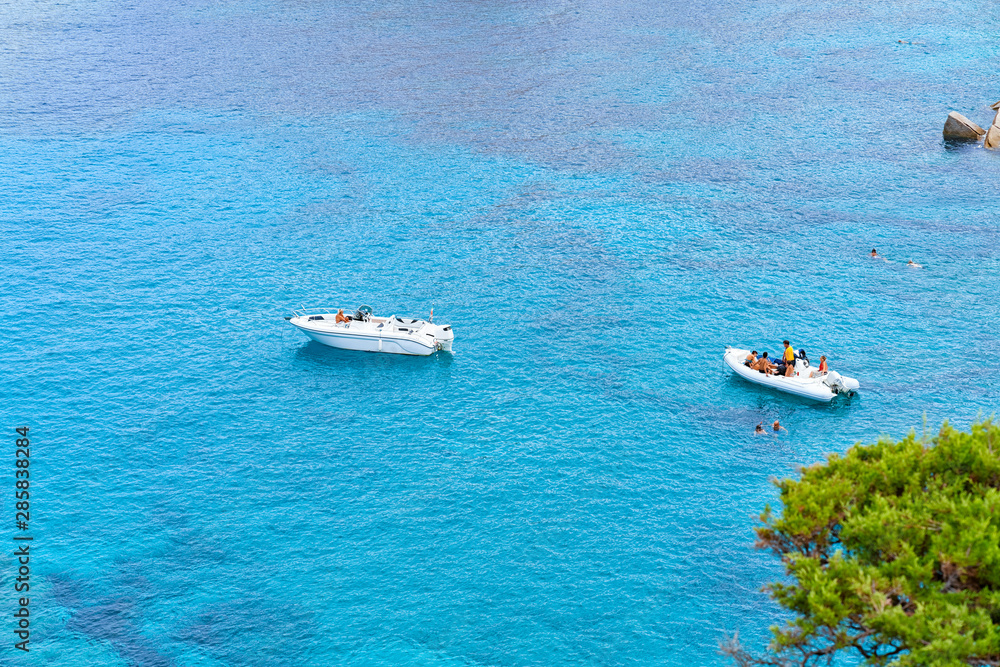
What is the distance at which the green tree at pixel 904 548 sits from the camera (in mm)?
24406

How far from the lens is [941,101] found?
4242 inches

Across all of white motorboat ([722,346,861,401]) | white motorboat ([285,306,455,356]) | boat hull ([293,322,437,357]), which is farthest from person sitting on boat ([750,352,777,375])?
boat hull ([293,322,437,357])

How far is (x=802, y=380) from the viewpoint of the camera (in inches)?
2371

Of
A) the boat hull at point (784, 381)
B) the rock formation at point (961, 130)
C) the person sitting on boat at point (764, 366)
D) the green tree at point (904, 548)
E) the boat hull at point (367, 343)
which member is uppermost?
the rock formation at point (961, 130)

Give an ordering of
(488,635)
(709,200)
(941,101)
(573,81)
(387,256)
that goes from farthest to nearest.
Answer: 1. (573,81)
2. (941,101)
3. (709,200)
4. (387,256)
5. (488,635)

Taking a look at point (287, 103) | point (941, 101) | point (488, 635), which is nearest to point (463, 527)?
point (488, 635)

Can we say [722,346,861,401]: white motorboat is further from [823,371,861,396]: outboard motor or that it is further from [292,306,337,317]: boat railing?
[292,306,337,317]: boat railing

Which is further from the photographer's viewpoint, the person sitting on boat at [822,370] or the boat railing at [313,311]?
the boat railing at [313,311]

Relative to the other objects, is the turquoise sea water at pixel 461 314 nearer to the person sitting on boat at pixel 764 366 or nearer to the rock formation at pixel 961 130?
the rock formation at pixel 961 130

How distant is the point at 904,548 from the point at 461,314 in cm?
4880

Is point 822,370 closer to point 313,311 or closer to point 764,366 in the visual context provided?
point 764,366

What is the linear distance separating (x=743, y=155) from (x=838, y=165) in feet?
31.5

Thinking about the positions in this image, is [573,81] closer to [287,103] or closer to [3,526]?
[287,103]

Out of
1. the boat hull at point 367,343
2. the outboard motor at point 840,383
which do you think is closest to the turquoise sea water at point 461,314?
the boat hull at point 367,343
